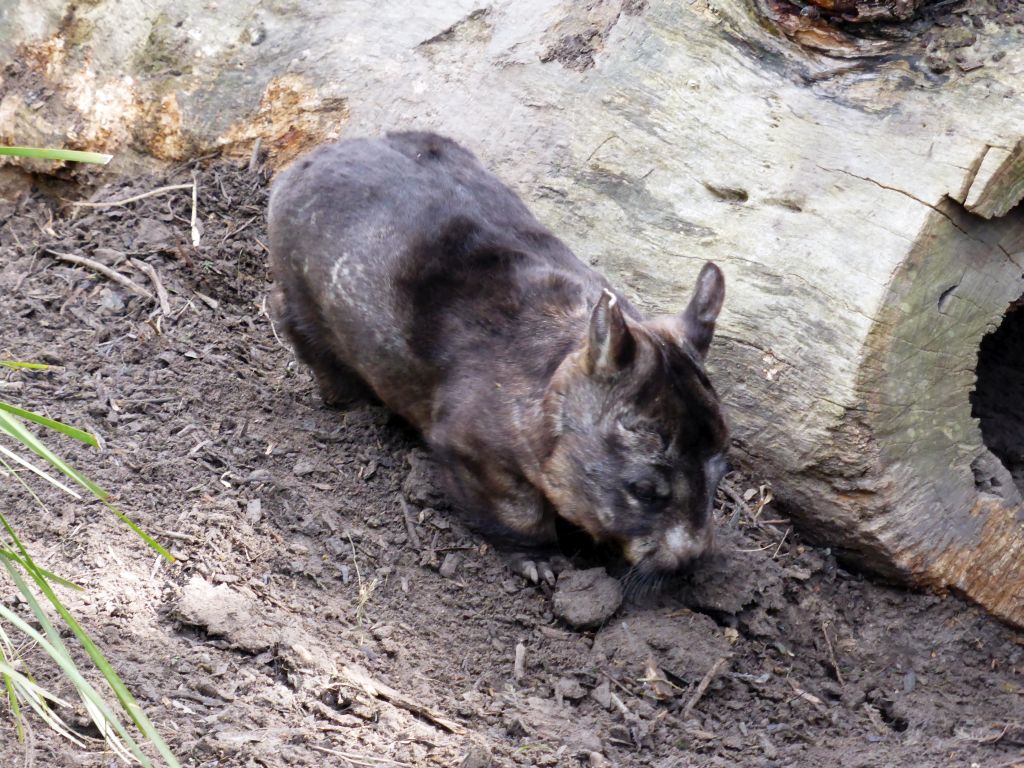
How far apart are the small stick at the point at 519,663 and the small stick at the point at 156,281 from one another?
221 cm

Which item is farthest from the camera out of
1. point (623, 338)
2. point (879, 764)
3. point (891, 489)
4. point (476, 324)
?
point (476, 324)

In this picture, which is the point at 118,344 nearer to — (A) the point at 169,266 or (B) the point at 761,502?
(A) the point at 169,266

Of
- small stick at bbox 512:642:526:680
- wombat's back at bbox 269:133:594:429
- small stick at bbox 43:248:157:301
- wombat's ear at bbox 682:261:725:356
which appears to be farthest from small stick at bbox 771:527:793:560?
small stick at bbox 43:248:157:301

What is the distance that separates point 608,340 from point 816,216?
0.93 metres

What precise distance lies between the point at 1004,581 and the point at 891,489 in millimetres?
536

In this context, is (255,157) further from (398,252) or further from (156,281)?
(398,252)

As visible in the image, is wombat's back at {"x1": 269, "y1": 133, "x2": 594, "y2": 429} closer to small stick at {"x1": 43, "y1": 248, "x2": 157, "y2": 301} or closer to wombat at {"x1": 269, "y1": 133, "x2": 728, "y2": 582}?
wombat at {"x1": 269, "y1": 133, "x2": 728, "y2": 582}

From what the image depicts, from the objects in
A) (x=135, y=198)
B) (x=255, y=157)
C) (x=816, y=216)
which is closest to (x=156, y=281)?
(x=135, y=198)

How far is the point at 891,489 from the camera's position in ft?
12.9

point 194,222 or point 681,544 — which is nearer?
point 681,544

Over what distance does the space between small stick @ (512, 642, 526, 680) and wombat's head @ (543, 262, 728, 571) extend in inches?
17.5

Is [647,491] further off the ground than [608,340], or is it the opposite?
[608,340]

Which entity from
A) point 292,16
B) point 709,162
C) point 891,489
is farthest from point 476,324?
point 292,16

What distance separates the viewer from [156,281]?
5148mm
